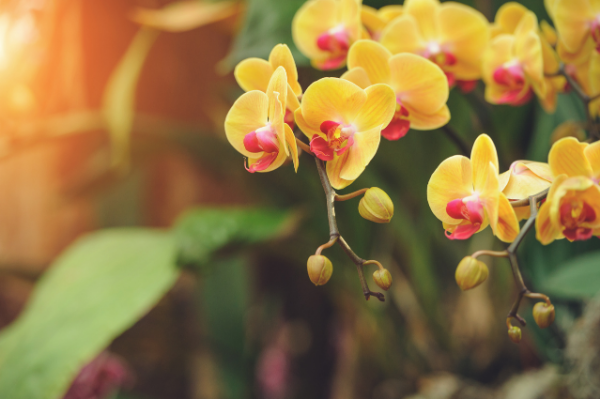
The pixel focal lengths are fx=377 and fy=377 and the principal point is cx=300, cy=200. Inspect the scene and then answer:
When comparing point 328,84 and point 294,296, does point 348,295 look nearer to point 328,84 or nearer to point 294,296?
point 294,296

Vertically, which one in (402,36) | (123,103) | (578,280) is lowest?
(578,280)

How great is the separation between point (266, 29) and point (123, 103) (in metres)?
0.30

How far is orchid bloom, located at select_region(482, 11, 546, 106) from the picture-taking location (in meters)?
0.23

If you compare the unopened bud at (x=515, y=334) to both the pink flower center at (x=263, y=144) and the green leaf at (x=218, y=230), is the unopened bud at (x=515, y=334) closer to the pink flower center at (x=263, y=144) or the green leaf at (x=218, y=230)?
the pink flower center at (x=263, y=144)

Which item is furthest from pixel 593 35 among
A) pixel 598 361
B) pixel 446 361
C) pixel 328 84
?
pixel 446 361

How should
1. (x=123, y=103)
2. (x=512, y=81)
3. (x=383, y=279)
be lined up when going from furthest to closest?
1. (x=123, y=103)
2. (x=512, y=81)
3. (x=383, y=279)

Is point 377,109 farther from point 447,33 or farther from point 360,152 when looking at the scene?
point 447,33

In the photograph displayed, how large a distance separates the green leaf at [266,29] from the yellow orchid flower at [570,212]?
0.82 feet

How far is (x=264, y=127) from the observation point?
0.18 meters

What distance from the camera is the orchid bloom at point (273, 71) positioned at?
185mm

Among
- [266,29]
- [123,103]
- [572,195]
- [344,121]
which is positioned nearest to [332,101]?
[344,121]

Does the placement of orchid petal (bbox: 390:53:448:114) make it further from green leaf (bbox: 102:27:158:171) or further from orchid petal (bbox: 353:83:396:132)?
green leaf (bbox: 102:27:158:171)

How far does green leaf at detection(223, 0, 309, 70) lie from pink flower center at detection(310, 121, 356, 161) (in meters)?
0.19

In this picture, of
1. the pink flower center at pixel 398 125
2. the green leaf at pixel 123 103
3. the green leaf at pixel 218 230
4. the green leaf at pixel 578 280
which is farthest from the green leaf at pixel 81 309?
the green leaf at pixel 578 280
